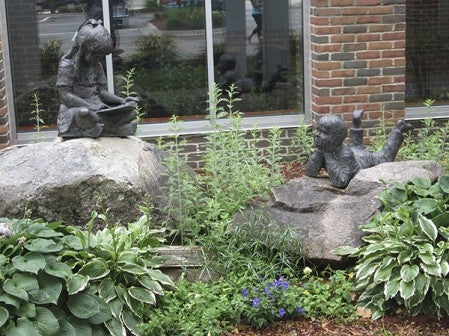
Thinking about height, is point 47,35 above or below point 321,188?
above

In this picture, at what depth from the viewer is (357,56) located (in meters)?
9.41

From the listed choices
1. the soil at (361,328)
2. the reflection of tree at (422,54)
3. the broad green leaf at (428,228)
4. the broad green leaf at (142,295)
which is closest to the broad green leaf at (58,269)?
the broad green leaf at (142,295)

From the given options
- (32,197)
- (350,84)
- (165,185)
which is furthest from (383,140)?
(32,197)

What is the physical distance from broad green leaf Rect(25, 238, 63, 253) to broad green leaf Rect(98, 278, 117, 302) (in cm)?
39

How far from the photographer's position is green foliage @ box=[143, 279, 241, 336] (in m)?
5.62

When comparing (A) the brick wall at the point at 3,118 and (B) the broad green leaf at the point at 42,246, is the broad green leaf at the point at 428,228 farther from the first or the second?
(A) the brick wall at the point at 3,118

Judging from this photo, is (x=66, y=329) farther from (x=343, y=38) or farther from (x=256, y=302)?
(x=343, y=38)

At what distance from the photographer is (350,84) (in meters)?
9.47

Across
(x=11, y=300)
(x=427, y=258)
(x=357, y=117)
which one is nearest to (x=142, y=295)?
(x=11, y=300)

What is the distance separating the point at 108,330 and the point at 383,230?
82.5 inches

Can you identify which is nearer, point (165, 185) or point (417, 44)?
point (165, 185)

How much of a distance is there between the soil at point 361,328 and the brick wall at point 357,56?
13.0 feet

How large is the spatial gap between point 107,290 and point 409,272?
2040 mm

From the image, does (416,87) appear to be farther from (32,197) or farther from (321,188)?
(32,197)
